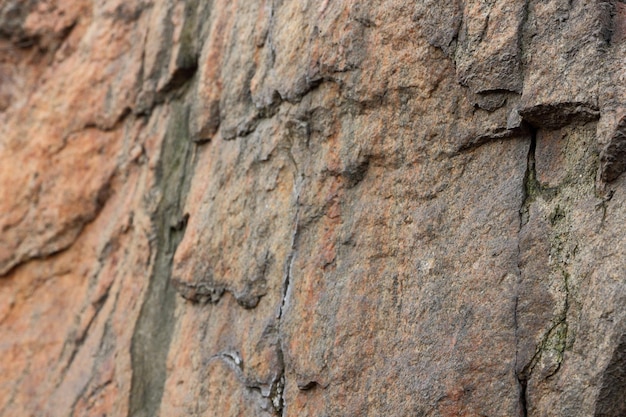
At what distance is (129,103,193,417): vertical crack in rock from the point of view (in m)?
2.87

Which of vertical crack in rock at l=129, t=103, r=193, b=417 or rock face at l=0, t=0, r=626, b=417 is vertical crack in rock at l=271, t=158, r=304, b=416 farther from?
vertical crack in rock at l=129, t=103, r=193, b=417

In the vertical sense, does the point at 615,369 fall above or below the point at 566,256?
below

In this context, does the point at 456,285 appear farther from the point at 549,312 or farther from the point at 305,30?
the point at 305,30

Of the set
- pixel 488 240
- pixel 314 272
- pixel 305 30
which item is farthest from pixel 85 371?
pixel 488 240

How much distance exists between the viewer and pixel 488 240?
1831mm

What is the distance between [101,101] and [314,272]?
217 cm

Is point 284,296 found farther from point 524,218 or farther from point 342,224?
point 524,218

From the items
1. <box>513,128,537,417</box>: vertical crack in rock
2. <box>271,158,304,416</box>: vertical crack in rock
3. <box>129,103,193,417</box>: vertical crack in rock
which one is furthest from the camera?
<box>129,103,193,417</box>: vertical crack in rock

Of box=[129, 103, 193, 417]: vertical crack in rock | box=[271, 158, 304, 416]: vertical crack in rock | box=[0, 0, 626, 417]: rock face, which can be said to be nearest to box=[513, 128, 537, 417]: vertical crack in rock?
box=[0, 0, 626, 417]: rock face

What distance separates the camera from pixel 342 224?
222 cm

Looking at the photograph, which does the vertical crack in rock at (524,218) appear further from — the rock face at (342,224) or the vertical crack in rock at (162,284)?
the vertical crack in rock at (162,284)

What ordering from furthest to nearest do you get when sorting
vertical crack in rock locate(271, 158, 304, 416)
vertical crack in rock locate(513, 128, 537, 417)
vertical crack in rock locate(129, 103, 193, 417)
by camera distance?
vertical crack in rock locate(129, 103, 193, 417), vertical crack in rock locate(271, 158, 304, 416), vertical crack in rock locate(513, 128, 537, 417)

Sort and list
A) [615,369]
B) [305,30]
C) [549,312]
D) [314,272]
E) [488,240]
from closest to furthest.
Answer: [615,369] < [549,312] < [488,240] < [314,272] < [305,30]

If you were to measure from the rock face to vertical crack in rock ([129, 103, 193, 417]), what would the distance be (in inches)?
0.5
